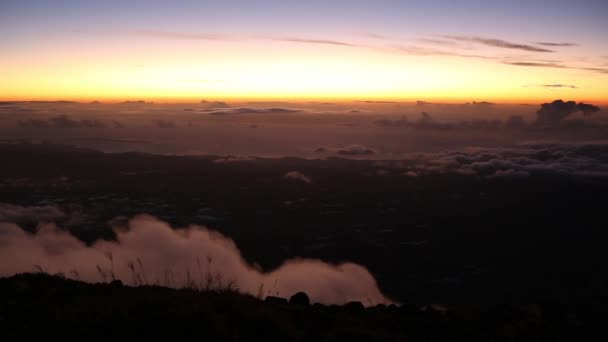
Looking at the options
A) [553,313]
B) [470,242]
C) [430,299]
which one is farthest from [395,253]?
[553,313]

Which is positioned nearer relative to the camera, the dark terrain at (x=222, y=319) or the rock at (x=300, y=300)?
the dark terrain at (x=222, y=319)

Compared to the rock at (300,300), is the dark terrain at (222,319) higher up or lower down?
higher up

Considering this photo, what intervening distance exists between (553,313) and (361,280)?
413 feet

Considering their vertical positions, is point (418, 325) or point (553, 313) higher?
→ point (418, 325)

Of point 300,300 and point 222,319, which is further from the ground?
point 222,319

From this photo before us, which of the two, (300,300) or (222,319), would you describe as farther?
(300,300)

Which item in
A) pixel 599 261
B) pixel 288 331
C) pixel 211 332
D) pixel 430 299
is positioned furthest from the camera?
pixel 599 261

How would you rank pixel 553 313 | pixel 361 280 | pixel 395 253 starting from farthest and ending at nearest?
pixel 395 253 → pixel 361 280 → pixel 553 313

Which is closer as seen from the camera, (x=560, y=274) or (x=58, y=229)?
(x=560, y=274)

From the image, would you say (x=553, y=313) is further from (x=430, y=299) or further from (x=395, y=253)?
(x=395, y=253)

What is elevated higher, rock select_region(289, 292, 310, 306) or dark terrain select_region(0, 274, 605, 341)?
dark terrain select_region(0, 274, 605, 341)

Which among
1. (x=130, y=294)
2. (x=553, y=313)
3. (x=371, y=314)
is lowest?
(x=553, y=313)

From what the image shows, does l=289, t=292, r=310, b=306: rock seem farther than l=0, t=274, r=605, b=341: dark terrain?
Yes

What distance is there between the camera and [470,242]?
188 m
